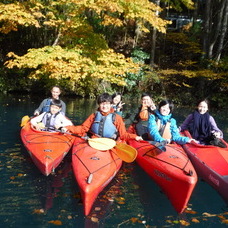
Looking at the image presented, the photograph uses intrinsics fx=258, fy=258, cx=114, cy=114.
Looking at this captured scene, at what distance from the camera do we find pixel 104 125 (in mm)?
4520

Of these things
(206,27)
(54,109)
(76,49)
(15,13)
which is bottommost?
(54,109)

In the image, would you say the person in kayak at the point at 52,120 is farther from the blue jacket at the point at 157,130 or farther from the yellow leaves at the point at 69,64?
the yellow leaves at the point at 69,64

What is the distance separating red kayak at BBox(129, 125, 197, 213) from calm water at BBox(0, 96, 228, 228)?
0.58 ft

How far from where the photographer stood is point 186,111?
11867 mm

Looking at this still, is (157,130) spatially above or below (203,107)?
below

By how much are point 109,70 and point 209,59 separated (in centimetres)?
676

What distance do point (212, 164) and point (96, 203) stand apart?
1924mm

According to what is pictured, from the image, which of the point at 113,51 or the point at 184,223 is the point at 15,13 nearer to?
the point at 113,51

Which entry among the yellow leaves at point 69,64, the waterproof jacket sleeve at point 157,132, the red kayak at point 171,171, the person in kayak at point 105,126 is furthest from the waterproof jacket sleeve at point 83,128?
the yellow leaves at point 69,64

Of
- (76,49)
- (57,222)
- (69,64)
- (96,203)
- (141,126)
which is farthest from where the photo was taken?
(76,49)

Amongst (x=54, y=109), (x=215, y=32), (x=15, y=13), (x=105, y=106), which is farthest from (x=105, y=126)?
(x=215, y=32)

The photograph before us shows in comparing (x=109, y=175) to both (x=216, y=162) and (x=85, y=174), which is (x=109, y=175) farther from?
(x=216, y=162)

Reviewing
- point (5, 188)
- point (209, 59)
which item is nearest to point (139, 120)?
point (5, 188)

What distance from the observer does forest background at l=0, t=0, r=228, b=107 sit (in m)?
8.60
